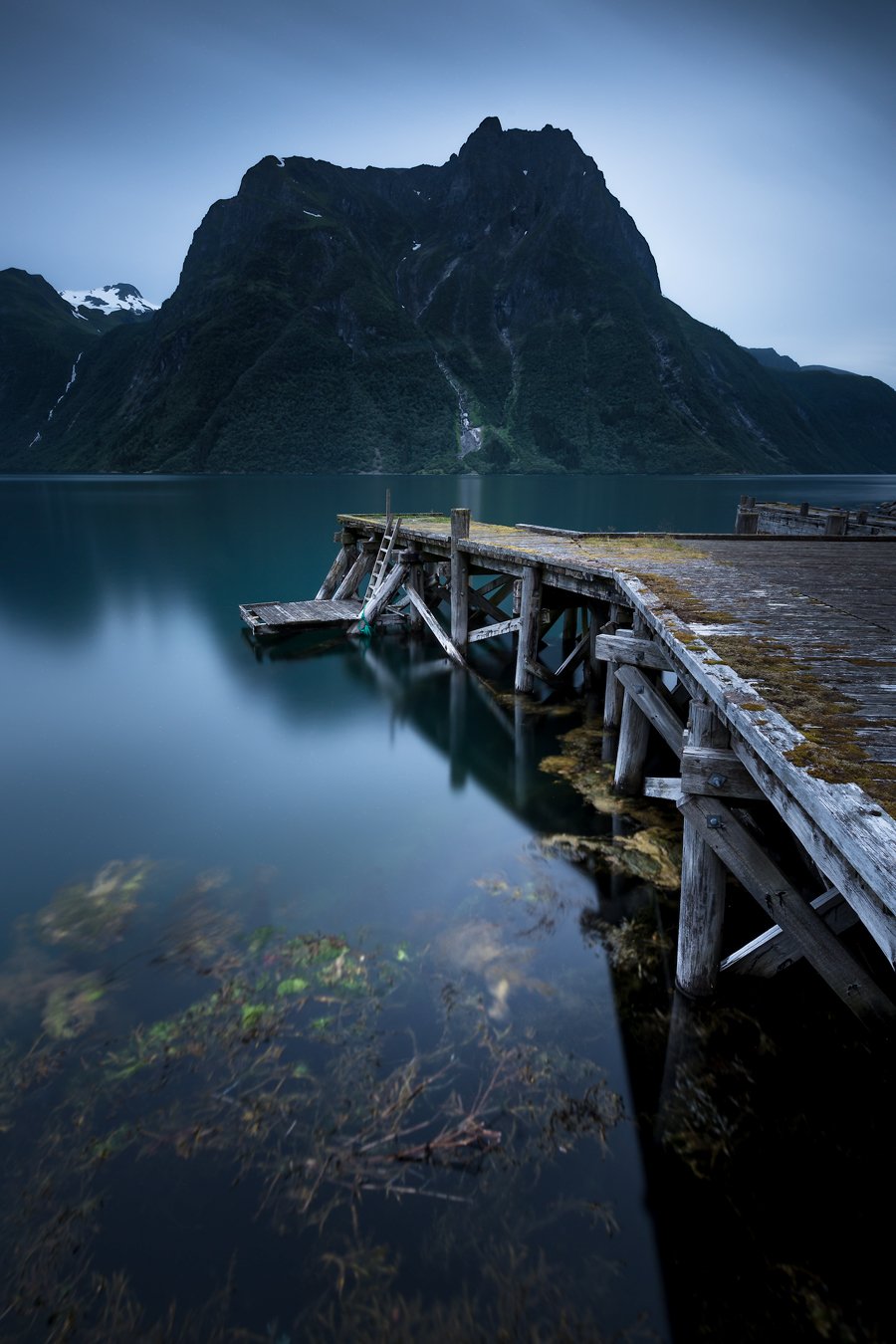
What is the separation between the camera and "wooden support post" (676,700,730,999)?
4.95 metres

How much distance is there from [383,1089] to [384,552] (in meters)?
15.2

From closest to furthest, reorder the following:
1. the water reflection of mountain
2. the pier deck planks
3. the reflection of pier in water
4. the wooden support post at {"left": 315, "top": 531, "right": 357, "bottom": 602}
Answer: the reflection of pier in water < the pier deck planks < the wooden support post at {"left": 315, "top": 531, "right": 357, "bottom": 602} < the water reflection of mountain

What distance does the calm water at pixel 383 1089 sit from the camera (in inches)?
147

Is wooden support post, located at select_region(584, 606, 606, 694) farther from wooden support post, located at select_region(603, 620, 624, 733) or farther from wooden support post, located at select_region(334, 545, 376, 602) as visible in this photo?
wooden support post, located at select_region(334, 545, 376, 602)

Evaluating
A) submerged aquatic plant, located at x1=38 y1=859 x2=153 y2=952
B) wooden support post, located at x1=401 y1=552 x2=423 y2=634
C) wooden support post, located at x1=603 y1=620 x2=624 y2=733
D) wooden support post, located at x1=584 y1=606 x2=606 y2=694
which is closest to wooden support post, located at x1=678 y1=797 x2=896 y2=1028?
submerged aquatic plant, located at x1=38 y1=859 x2=153 y2=952

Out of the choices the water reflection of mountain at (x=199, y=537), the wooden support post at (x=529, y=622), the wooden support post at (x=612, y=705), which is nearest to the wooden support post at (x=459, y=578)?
the wooden support post at (x=529, y=622)

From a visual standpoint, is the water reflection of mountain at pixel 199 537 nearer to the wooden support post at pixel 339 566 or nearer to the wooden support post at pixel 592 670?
the wooden support post at pixel 339 566

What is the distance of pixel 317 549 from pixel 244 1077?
3490 centimetres

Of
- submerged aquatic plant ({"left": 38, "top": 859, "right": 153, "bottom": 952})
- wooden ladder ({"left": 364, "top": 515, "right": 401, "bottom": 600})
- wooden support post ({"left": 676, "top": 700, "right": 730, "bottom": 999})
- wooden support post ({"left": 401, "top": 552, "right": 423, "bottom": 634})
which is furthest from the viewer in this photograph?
wooden ladder ({"left": 364, "top": 515, "right": 401, "bottom": 600})

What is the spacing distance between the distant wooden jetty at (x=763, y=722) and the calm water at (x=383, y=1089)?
994 mm

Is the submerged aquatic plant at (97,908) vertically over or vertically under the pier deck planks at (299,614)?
under

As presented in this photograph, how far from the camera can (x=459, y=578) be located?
1559 centimetres

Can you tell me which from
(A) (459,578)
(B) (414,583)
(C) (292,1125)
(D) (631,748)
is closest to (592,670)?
(A) (459,578)

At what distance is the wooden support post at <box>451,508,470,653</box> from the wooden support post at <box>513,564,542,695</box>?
2.93 metres
